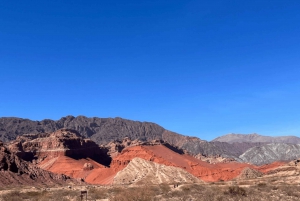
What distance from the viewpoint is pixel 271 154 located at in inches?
6575

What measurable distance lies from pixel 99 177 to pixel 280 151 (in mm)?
123378

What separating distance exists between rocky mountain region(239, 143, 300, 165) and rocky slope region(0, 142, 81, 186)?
→ 413ft

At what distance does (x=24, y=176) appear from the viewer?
184 ft

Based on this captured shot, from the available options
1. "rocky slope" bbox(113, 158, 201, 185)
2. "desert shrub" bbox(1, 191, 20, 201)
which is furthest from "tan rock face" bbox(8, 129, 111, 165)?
"desert shrub" bbox(1, 191, 20, 201)

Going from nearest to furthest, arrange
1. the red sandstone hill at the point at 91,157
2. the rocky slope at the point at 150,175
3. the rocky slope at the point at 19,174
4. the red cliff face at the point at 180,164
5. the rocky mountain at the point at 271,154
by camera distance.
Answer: the rocky slope at the point at 150,175 < the rocky slope at the point at 19,174 < the red cliff face at the point at 180,164 < the red sandstone hill at the point at 91,157 < the rocky mountain at the point at 271,154

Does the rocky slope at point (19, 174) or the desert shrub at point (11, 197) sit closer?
the desert shrub at point (11, 197)

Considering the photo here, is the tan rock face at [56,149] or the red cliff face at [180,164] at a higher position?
the tan rock face at [56,149]

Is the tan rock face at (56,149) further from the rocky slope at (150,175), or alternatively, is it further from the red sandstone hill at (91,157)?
the rocky slope at (150,175)

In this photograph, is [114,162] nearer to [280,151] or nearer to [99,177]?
[99,177]

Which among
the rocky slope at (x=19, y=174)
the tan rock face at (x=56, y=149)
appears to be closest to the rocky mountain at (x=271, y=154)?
the tan rock face at (x=56, y=149)

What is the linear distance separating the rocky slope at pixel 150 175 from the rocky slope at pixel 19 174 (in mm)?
14557

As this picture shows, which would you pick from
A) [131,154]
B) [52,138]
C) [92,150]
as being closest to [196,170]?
[131,154]

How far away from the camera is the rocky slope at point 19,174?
51.8 m

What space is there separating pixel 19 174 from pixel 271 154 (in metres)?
145
